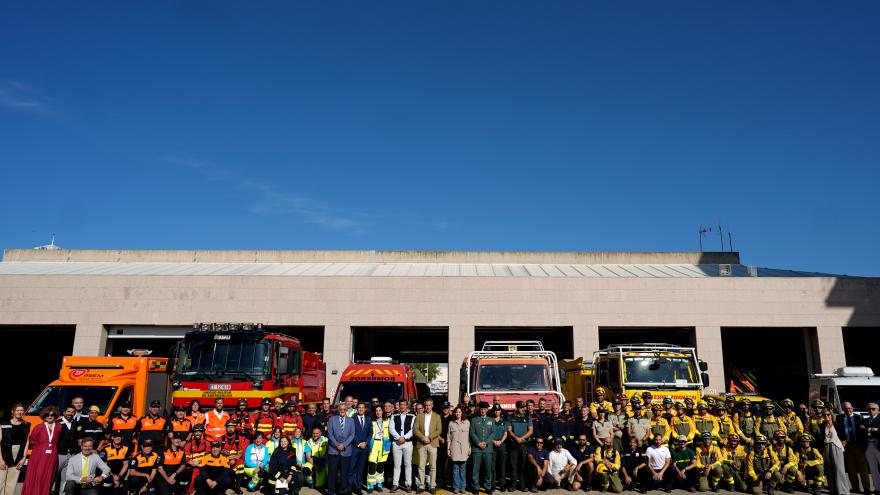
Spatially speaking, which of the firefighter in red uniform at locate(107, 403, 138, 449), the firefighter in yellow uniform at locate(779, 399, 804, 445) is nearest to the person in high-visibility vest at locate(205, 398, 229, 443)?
the firefighter in red uniform at locate(107, 403, 138, 449)

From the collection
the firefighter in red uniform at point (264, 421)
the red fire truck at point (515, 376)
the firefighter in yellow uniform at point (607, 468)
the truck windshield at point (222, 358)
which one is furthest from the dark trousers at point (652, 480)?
the truck windshield at point (222, 358)

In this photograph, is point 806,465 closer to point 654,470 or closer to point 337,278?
point 654,470

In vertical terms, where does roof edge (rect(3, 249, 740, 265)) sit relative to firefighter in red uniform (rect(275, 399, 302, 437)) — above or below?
above

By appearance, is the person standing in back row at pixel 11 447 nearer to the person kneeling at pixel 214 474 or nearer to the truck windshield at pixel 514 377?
the person kneeling at pixel 214 474

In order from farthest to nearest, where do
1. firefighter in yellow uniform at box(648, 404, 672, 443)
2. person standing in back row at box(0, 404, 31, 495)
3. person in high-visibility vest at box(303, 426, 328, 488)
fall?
firefighter in yellow uniform at box(648, 404, 672, 443), person in high-visibility vest at box(303, 426, 328, 488), person standing in back row at box(0, 404, 31, 495)

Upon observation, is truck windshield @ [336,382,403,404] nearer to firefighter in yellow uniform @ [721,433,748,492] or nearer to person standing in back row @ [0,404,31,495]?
person standing in back row @ [0,404,31,495]

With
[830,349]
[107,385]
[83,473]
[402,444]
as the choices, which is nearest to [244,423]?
[83,473]

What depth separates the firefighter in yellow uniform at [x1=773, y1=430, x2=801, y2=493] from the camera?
12055mm

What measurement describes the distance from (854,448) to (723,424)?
91.5 inches

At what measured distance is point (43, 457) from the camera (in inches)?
385

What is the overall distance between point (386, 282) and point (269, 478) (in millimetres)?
18336

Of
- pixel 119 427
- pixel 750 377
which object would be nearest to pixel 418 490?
pixel 119 427

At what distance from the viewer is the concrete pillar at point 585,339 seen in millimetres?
28500

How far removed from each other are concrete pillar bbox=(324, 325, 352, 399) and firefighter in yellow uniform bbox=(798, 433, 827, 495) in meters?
19.4
